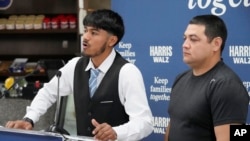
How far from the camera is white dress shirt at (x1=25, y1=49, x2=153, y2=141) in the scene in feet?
6.35

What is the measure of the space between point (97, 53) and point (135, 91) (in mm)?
305

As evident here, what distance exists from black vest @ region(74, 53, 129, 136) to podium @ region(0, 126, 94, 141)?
585 mm

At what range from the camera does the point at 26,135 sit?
1.62 metres

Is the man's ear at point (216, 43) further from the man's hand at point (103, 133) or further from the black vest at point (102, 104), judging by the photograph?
the man's hand at point (103, 133)

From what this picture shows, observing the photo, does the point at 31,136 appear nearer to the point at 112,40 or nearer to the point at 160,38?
the point at 112,40

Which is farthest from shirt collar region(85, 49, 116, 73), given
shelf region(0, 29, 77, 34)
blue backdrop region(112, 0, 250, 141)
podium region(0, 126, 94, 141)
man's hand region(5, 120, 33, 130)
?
shelf region(0, 29, 77, 34)

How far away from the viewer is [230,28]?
112 inches

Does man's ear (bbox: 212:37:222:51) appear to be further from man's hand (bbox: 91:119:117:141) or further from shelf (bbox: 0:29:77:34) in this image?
shelf (bbox: 0:29:77:34)

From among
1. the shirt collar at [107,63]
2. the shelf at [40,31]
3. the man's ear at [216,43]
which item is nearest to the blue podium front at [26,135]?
the shirt collar at [107,63]

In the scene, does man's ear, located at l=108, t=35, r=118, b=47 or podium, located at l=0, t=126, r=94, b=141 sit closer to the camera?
podium, located at l=0, t=126, r=94, b=141

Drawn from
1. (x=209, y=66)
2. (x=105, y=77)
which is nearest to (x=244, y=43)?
(x=209, y=66)

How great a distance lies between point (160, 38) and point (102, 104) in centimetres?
110

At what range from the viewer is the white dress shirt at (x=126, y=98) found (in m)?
1.93

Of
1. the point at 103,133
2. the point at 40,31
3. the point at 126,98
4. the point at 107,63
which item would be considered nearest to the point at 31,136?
the point at 103,133
